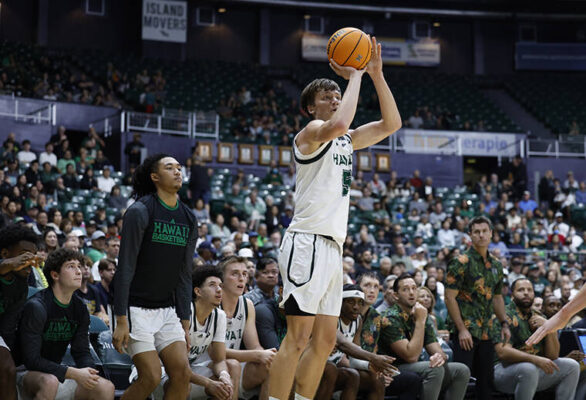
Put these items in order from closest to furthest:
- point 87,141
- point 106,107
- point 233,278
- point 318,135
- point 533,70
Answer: point 318,135 < point 233,278 < point 87,141 < point 106,107 < point 533,70

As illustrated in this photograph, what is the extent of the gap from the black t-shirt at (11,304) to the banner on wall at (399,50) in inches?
1015

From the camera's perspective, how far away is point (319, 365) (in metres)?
4.48

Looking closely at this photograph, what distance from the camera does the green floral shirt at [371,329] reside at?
7027mm

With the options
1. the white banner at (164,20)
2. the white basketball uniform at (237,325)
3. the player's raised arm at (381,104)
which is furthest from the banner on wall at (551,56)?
the player's raised arm at (381,104)

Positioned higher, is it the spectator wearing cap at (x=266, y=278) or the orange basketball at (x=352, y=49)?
the orange basketball at (x=352, y=49)

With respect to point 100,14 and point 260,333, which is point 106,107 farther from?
point 260,333

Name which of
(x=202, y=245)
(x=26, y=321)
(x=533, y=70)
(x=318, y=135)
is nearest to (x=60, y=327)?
(x=26, y=321)

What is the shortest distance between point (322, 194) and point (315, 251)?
1.13 ft

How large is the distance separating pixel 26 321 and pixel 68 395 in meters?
0.62

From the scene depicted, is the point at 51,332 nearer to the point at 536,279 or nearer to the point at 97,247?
the point at 97,247

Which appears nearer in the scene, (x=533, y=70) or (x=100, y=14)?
(x=100, y=14)

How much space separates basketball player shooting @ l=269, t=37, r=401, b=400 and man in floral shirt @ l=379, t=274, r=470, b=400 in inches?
102

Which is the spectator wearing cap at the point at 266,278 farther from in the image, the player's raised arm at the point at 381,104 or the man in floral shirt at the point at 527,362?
the player's raised arm at the point at 381,104

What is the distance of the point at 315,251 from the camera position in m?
4.48
